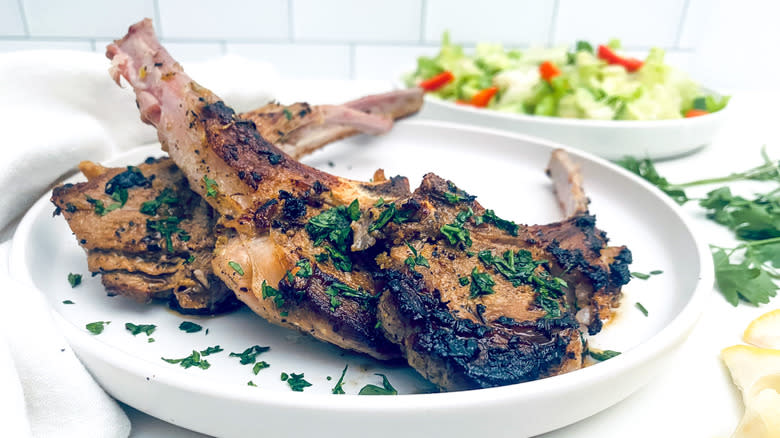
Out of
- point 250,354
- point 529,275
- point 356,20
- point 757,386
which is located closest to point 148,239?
point 250,354

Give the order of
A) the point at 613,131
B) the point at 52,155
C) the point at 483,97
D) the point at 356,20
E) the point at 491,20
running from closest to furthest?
the point at 52,155 < the point at 613,131 < the point at 483,97 < the point at 356,20 < the point at 491,20

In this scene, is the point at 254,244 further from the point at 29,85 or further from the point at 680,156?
the point at 680,156

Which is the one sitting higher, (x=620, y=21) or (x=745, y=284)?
(x=620, y=21)

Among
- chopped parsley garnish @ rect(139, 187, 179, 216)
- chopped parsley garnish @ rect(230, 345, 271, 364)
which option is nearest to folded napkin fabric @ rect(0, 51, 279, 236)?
chopped parsley garnish @ rect(139, 187, 179, 216)

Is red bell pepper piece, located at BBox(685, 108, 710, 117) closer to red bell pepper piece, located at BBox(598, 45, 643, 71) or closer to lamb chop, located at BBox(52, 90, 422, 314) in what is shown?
red bell pepper piece, located at BBox(598, 45, 643, 71)

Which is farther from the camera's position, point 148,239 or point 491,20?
point 491,20

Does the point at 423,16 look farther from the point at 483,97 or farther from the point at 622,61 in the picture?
the point at 622,61

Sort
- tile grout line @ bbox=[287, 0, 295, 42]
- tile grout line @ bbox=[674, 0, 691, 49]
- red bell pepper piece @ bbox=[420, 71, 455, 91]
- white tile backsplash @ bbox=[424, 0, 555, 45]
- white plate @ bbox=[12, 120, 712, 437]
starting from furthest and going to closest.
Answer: tile grout line @ bbox=[674, 0, 691, 49] → white tile backsplash @ bbox=[424, 0, 555, 45] → tile grout line @ bbox=[287, 0, 295, 42] → red bell pepper piece @ bbox=[420, 71, 455, 91] → white plate @ bbox=[12, 120, 712, 437]
